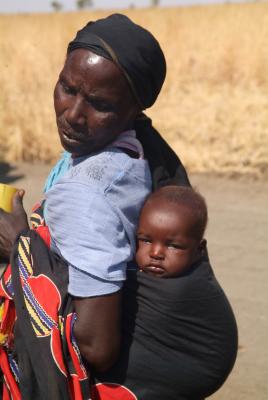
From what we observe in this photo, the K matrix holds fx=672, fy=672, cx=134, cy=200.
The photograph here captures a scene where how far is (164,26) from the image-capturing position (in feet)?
50.3

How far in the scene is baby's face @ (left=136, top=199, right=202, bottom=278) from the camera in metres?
1.82

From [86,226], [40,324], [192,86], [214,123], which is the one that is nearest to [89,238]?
[86,226]

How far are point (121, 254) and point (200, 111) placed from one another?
8737 mm

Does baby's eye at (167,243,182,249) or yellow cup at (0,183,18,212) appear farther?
yellow cup at (0,183,18,212)

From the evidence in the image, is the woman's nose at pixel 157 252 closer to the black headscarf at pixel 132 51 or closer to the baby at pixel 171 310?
the baby at pixel 171 310

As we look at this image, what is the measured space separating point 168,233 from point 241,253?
4264 millimetres

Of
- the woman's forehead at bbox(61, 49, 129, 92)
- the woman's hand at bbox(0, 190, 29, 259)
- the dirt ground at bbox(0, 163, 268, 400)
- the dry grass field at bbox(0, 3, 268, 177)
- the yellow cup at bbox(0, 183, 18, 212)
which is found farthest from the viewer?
the dry grass field at bbox(0, 3, 268, 177)

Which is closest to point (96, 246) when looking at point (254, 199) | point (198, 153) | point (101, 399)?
point (101, 399)

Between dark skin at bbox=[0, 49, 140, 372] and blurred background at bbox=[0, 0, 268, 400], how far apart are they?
232cm

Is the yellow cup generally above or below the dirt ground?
above

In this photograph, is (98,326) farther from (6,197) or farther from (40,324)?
(6,197)

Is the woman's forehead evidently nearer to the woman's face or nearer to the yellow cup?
the woman's face

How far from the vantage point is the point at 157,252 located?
1.81 metres

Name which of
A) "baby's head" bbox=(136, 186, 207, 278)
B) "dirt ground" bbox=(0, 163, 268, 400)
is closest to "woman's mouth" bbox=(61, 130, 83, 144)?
"baby's head" bbox=(136, 186, 207, 278)
